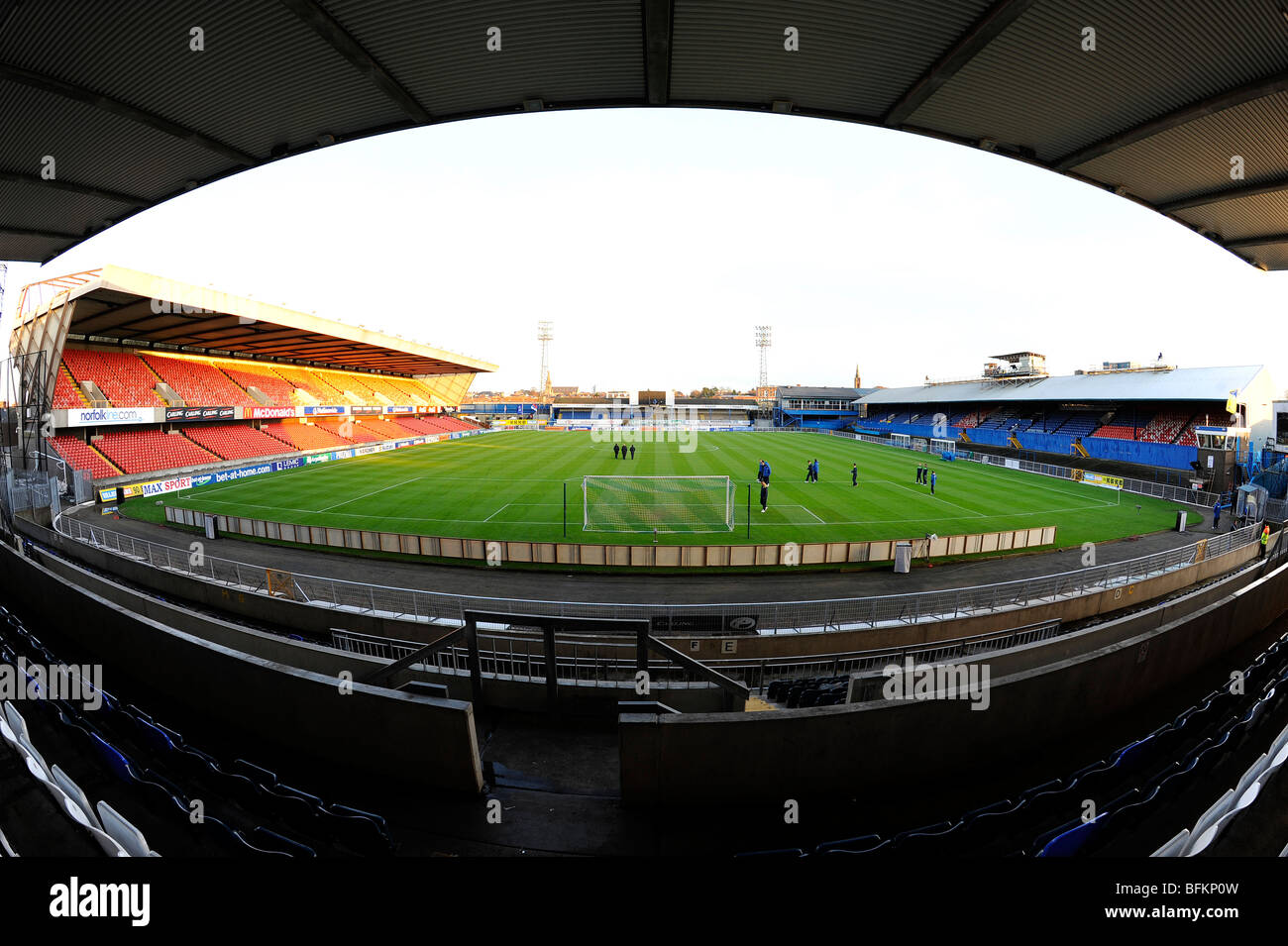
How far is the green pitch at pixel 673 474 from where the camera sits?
1953 centimetres

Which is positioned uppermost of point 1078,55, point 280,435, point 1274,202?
point 1078,55

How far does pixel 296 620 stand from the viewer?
11102 millimetres

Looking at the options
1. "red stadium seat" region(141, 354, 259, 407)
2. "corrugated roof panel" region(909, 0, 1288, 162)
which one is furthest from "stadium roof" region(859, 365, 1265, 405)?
"red stadium seat" region(141, 354, 259, 407)

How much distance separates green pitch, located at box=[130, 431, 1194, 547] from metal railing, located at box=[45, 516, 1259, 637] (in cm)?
581

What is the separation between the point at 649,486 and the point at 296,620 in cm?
1894

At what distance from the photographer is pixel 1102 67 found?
6.82m

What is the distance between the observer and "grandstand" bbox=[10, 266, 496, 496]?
2592 cm

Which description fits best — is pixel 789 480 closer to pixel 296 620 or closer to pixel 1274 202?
pixel 1274 202

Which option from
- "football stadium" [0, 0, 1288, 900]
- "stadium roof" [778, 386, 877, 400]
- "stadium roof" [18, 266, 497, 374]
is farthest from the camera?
"stadium roof" [778, 386, 877, 400]

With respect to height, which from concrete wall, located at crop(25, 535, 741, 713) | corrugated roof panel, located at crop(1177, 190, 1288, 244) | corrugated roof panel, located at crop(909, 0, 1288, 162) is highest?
corrugated roof panel, located at crop(909, 0, 1288, 162)

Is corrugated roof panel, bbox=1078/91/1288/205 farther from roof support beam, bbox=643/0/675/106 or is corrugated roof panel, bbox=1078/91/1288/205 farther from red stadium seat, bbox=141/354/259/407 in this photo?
red stadium seat, bbox=141/354/259/407
